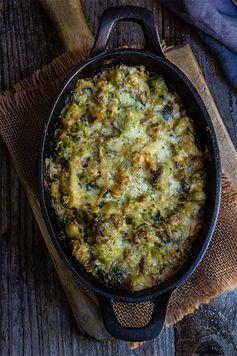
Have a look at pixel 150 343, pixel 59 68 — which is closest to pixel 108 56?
pixel 59 68

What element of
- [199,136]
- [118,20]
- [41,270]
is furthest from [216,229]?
[118,20]

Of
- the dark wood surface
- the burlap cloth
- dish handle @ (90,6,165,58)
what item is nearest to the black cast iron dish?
dish handle @ (90,6,165,58)

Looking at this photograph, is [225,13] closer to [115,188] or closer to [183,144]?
[183,144]

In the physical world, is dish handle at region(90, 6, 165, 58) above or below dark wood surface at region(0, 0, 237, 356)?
above

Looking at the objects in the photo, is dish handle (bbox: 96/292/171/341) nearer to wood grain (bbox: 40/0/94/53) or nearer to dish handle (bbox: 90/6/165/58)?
dish handle (bbox: 90/6/165/58)

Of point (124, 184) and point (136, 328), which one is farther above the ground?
point (124, 184)

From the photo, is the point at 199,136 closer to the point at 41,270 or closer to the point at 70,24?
the point at 70,24
